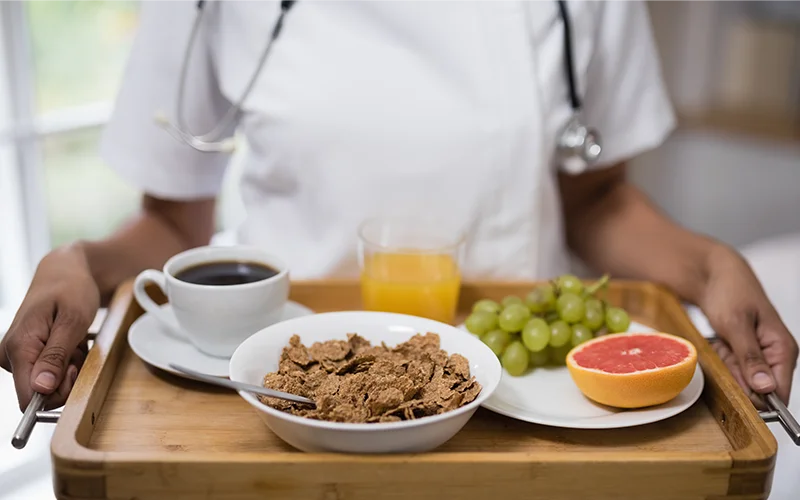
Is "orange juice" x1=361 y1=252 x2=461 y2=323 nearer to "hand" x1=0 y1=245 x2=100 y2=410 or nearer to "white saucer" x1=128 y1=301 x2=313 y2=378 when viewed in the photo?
"white saucer" x1=128 y1=301 x2=313 y2=378

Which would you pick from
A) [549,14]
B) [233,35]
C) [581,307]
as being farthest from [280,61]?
[581,307]

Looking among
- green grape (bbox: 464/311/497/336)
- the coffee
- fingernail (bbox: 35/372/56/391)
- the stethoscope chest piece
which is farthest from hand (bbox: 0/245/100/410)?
the stethoscope chest piece

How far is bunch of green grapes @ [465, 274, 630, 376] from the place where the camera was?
1.02 metres

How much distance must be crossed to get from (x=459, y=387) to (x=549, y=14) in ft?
2.02

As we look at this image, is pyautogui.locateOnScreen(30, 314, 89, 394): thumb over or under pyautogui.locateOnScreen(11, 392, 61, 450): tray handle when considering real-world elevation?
over

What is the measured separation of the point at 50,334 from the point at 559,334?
0.56 meters

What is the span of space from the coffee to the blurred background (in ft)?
4.21

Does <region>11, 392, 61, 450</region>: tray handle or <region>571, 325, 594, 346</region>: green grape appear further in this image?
<region>571, 325, 594, 346</region>: green grape

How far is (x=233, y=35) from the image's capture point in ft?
4.04

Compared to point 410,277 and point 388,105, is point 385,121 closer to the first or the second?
point 388,105

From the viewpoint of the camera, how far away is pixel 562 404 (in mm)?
950

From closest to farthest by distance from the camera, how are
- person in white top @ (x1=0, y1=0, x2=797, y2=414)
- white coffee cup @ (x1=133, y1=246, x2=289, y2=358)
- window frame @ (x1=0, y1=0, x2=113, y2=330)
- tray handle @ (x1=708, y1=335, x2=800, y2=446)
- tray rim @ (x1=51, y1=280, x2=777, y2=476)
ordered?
tray rim @ (x1=51, y1=280, x2=777, y2=476), tray handle @ (x1=708, y1=335, x2=800, y2=446), white coffee cup @ (x1=133, y1=246, x2=289, y2=358), person in white top @ (x1=0, y1=0, x2=797, y2=414), window frame @ (x1=0, y1=0, x2=113, y2=330)

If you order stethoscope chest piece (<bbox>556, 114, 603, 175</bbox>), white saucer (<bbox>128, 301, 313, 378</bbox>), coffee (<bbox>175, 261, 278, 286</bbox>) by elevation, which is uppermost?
stethoscope chest piece (<bbox>556, 114, 603, 175</bbox>)

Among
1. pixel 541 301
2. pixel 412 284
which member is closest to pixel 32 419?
pixel 412 284
